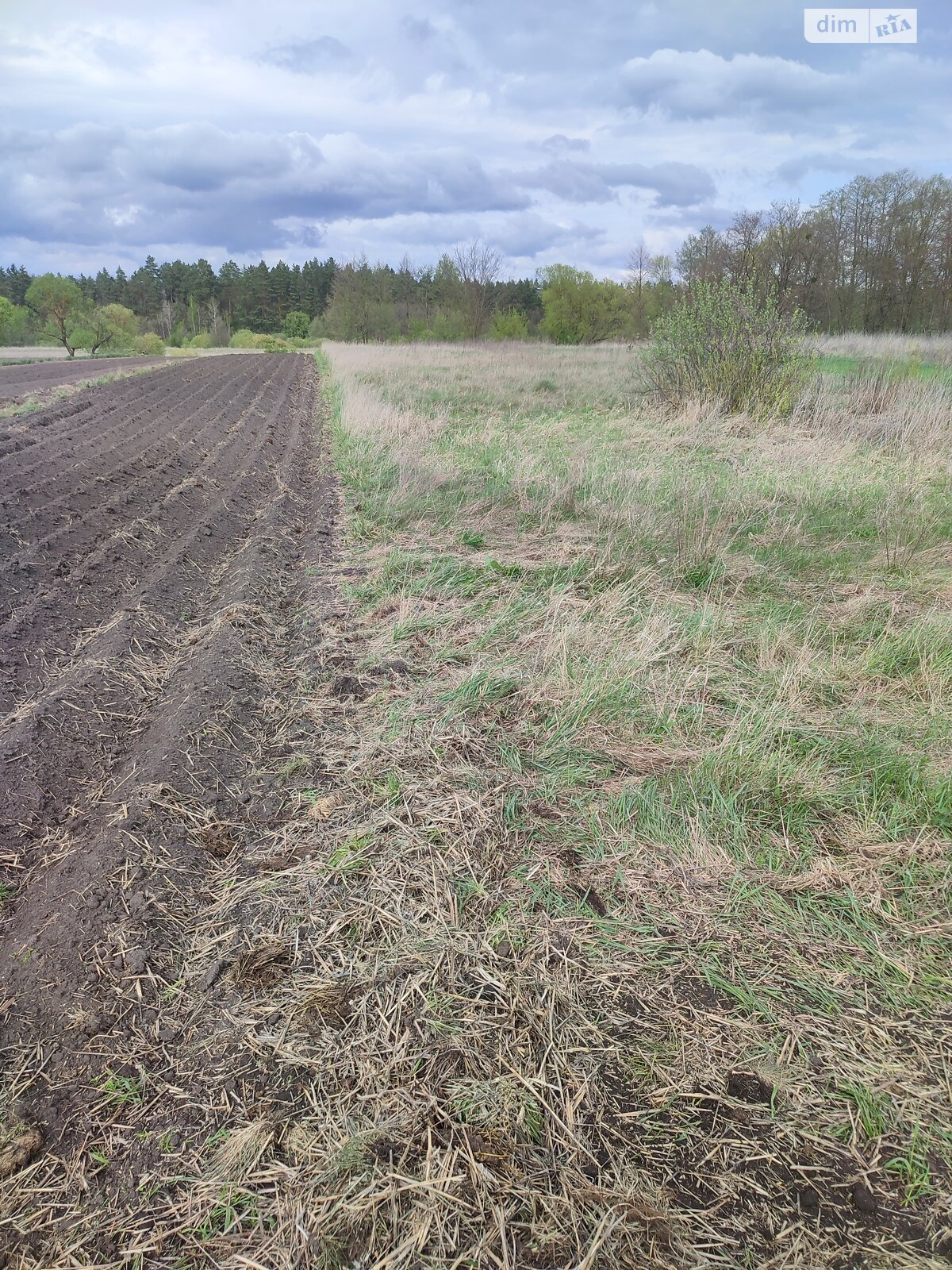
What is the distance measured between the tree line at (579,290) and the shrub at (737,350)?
47cm

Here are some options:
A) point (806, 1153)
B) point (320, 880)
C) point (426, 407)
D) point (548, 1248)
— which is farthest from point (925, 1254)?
point (426, 407)

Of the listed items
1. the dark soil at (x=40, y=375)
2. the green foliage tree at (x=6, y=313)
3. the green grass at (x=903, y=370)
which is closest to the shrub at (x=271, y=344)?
the green foliage tree at (x=6, y=313)

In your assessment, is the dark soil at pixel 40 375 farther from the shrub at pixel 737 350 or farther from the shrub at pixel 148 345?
the shrub at pixel 148 345

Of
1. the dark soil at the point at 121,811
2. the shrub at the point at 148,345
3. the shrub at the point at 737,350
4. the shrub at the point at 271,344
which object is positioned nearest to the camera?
the dark soil at the point at 121,811

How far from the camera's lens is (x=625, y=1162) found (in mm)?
1672

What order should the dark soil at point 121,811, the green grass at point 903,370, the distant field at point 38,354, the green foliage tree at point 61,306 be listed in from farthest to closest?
the green foliage tree at point 61,306 → the distant field at point 38,354 → the green grass at point 903,370 → the dark soil at point 121,811

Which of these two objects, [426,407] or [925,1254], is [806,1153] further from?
[426,407]

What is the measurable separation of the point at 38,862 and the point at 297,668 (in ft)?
5.85

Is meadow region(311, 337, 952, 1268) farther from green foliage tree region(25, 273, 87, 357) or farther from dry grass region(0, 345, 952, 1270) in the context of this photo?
green foliage tree region(25, 273, 87, 357)

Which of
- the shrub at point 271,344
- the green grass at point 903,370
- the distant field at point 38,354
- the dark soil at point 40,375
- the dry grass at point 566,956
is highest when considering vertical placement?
the shrub at point 271,344

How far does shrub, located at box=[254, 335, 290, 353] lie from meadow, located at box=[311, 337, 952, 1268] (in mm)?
64022

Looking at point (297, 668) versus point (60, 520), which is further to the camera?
point (60, 520)

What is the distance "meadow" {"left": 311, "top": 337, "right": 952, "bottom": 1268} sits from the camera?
162cm

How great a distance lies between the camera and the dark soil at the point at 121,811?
1.85 m
